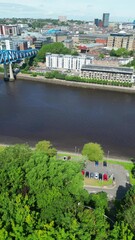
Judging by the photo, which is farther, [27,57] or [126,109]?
[27,57]

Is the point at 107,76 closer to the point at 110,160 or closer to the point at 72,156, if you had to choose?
the point at 110,160

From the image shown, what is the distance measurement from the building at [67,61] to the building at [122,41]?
1063 inches

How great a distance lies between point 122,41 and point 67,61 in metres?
29.1

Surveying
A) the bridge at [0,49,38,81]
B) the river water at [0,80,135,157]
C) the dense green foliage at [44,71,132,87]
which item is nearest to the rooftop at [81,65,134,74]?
the dense green foliage at [44,71,132,87]

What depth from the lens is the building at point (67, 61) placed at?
51.5 meters

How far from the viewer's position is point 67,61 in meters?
53.1

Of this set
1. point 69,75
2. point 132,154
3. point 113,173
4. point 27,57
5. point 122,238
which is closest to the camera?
point 122,238

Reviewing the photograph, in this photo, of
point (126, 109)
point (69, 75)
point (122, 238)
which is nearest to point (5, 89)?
point (69, 75)

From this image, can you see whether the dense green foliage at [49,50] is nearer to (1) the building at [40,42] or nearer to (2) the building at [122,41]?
(1) the building at [40,42]

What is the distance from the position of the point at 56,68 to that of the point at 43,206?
45585 millimetres

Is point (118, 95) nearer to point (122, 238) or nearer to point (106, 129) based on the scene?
point (106, 129)

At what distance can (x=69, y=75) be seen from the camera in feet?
158

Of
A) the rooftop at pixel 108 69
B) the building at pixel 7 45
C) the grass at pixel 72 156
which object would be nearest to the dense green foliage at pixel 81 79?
the rooftop at pixel 108 69

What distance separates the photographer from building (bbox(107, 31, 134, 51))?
238 feet
